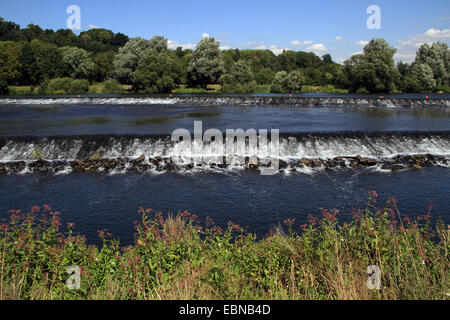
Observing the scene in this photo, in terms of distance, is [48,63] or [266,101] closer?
[266,101]

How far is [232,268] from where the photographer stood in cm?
641

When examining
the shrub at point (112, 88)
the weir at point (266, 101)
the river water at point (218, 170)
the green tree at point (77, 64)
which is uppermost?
the green tree at point (77, 64)

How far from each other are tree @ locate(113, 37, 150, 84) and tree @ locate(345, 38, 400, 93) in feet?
109

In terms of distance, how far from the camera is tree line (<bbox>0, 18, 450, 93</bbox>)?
55963 millimetres

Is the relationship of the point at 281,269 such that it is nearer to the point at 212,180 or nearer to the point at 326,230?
the point at 326,230

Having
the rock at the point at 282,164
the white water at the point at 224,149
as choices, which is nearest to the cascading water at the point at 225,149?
the white water at the point at 224,149

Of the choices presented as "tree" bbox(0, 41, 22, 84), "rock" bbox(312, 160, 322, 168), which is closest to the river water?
"rock" bbox(312, 160, 322, 168)

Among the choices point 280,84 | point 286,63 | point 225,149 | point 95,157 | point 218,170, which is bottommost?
point 218,170

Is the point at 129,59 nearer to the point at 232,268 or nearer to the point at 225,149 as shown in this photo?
the point at 225,149

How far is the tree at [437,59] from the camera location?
63188 mm

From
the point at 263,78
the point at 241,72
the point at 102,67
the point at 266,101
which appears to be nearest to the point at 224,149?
the point at 266,101

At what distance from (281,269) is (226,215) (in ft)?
22.4

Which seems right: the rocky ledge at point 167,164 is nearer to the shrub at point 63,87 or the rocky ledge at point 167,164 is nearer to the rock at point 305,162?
the rock at point 305,162

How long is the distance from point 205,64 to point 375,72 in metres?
25.8
